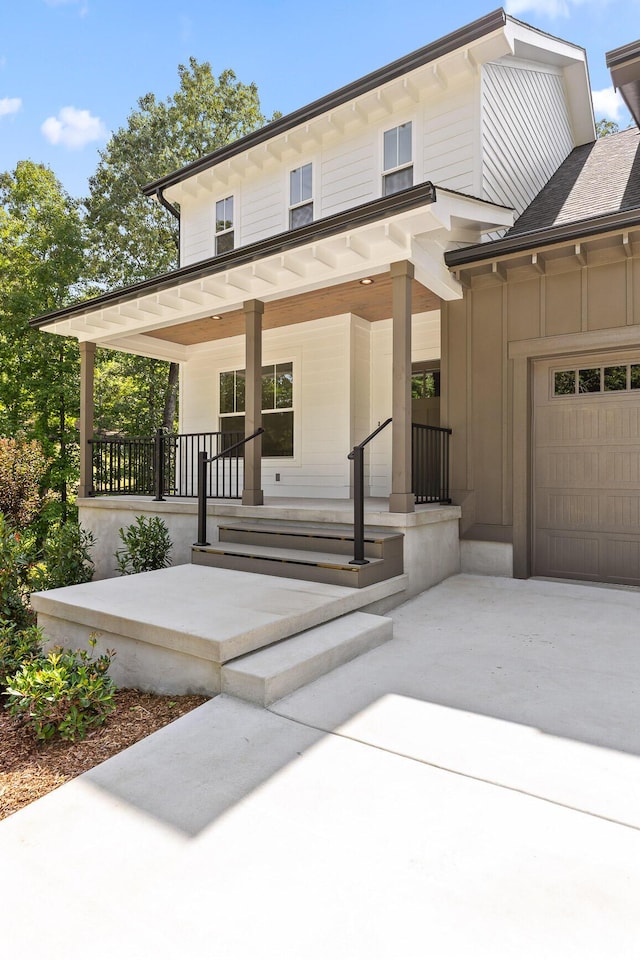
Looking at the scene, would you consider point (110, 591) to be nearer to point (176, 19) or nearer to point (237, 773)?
point (237, 773)

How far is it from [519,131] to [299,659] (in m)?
7.59

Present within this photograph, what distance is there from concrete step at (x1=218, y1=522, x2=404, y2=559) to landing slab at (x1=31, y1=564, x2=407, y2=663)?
313mm

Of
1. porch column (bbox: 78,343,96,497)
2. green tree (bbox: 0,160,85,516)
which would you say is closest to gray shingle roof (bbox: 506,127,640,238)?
porch column (bbox: 78,343,96,497)

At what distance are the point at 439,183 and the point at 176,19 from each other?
9.02 metres

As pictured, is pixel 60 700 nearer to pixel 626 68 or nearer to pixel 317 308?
pixel 317 308

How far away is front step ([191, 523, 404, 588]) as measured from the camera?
14.3 ft

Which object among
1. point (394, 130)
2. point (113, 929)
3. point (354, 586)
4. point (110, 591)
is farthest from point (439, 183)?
point (113, 929)

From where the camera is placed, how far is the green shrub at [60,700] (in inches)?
102

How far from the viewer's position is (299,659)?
2936 mm

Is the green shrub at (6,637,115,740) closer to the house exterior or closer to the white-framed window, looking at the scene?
the house exterior

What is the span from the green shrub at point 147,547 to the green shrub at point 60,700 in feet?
11.8

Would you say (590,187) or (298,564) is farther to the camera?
(590,187)

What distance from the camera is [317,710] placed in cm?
263

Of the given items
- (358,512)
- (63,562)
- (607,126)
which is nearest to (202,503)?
(358,512)
